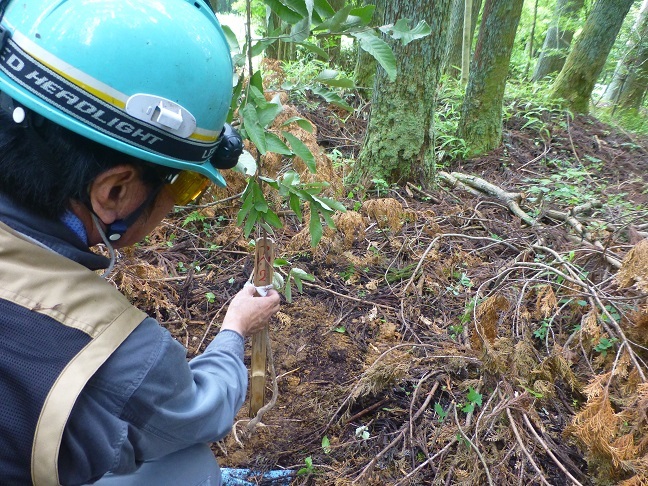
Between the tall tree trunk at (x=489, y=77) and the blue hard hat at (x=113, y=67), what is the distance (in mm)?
5706

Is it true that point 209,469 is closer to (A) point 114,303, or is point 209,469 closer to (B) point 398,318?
(A) point 114,303

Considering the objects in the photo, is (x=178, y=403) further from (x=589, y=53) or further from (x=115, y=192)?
(x=589, y=53)

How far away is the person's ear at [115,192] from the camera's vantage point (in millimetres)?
1116

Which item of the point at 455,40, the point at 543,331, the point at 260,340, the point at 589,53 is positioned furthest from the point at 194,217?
the point at 455,40

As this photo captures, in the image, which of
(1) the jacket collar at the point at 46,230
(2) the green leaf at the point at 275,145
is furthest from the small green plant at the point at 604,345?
(1) the jacket collar at the point at 46,230

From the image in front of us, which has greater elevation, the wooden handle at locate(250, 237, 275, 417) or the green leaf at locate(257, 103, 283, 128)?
the green leaf at locate(257, 103, 283, 128)

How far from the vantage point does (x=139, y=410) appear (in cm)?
110

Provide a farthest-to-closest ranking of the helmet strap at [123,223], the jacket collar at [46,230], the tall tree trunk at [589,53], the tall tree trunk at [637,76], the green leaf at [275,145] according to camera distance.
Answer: the tall tree trunk at [637,76]
the tall tree trunk at [589,53]
the green leaf at [275,145]
the helmet strap at [123,223]
the jacket collar at [46,230]

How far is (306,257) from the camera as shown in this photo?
3.68m

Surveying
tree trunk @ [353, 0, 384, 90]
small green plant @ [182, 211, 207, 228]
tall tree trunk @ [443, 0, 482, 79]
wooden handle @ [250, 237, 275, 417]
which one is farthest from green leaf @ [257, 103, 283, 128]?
tall tree trunk @ [443, 0, 482, 79]

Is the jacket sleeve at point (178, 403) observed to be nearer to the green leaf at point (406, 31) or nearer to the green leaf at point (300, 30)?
the green leaf at point (300, 30)

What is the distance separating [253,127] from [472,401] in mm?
1754

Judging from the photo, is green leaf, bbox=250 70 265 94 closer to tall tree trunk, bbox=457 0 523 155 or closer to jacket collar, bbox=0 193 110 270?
jacket collar, bbox=0 193 110 270

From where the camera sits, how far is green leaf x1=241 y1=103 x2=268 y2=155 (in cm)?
141
